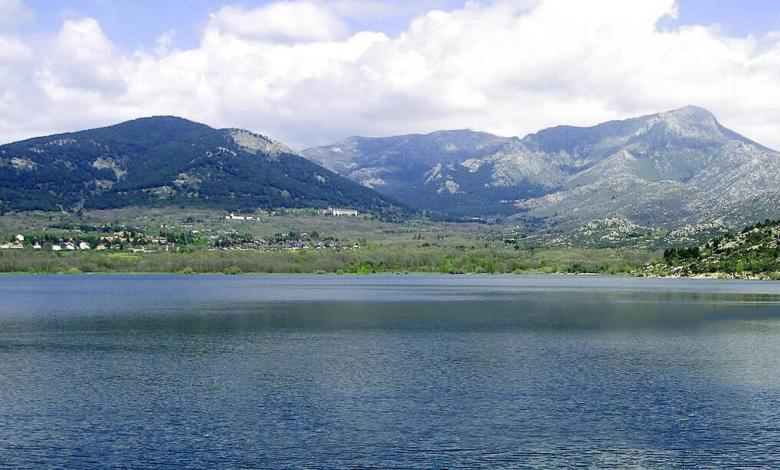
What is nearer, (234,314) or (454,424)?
(454,424)

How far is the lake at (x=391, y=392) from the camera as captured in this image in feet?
125

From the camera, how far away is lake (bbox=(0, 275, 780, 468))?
3797 cm

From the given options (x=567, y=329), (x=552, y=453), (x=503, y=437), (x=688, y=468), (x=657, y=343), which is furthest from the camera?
(x=567, y=329)

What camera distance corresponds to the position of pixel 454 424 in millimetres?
43312

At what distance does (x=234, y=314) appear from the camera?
394ft

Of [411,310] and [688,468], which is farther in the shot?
[411,310]

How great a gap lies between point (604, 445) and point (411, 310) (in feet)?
291

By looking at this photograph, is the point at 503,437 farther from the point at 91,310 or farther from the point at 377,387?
the point at 91,310

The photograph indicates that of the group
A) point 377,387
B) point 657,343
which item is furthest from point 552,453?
point 657,343

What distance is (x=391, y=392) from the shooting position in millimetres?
52562

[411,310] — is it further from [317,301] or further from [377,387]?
[377,387]

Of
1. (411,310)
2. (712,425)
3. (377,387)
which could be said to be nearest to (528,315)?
(411,310)

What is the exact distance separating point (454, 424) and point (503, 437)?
3820mm

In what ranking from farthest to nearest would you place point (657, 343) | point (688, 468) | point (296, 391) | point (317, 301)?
1. point (317, 301)
2. point (657, 343)
3. point (296, 391)
4. point (688, 468)
